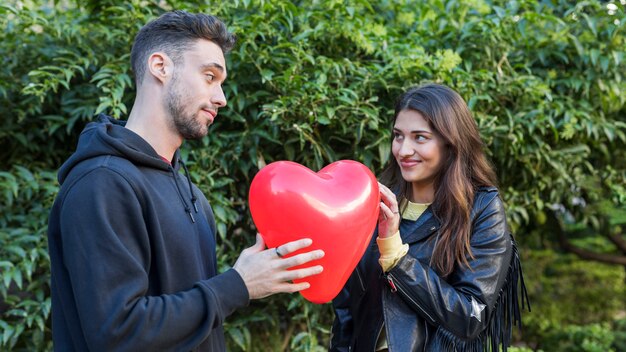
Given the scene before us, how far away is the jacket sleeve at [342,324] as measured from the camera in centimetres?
230

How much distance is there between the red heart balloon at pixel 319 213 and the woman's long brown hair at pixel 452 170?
36cm

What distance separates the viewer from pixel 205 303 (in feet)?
4.62

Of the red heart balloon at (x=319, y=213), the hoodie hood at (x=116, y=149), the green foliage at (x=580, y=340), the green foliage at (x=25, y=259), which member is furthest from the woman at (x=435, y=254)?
the green foliage at (x=580, y=340)

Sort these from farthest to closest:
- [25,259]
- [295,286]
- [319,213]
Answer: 1. [25,259]
2. [319,213]
3. [295,286]

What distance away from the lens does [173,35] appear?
1.62 m

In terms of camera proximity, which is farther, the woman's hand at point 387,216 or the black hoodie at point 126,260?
the woman's hand at point 387,216

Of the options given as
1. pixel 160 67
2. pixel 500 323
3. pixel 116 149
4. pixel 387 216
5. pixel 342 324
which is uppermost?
pixel 160 67

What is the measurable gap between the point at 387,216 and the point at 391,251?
4.6 inches

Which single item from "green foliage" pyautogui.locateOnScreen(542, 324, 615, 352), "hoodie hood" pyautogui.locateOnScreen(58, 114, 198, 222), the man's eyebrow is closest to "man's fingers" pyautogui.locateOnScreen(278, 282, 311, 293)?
"hoodie hood" pyautogui.locateOnScreen(58, 114, 198, 222)

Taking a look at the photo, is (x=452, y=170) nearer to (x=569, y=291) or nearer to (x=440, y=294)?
(x=440, y=294)

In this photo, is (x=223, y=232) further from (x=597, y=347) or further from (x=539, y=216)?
(x=597, y=347)

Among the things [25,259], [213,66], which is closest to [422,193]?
[213,66]

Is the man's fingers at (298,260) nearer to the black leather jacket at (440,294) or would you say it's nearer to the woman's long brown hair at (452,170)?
the black leather jacket at (440,294)

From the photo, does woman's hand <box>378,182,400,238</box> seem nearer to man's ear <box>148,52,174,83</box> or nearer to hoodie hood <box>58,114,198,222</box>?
hoodie hood <box>58,114,198,222</box>
